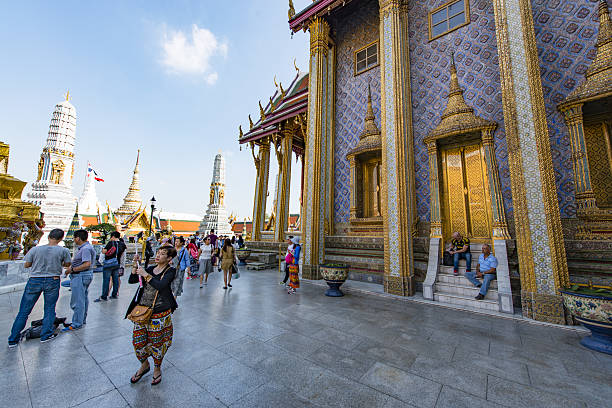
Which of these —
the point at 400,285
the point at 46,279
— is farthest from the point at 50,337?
the point at 400,285

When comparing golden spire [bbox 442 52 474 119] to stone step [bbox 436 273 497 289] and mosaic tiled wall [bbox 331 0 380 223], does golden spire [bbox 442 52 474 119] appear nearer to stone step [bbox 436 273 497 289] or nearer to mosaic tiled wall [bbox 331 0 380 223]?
mosaic tiled wall [bbox 331 0 380 223]

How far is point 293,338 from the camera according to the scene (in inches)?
143

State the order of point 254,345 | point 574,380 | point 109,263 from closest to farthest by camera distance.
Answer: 1. point 574,380
2. point 254,345
3. point 109,263

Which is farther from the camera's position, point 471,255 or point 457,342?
point 471,255

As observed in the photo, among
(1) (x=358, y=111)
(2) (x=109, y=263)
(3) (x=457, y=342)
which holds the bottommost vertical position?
(3) (x=457, y=342)

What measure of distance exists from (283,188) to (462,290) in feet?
31.4

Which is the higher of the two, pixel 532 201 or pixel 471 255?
pixel 532 201

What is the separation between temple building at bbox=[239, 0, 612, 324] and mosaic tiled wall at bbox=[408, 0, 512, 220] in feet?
0.12

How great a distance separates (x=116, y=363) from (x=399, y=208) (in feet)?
20.7

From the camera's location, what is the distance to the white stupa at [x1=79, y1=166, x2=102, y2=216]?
30569mm

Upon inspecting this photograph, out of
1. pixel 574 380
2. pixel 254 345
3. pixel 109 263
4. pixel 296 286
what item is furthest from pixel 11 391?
pixel 574 380

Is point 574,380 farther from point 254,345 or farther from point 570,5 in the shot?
point 570,5

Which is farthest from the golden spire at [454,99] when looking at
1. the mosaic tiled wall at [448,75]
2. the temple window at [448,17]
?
the temple window at [448,17]

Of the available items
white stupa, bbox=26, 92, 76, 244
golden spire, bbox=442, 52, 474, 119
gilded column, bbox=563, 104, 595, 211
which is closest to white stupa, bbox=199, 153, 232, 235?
white stupa, bbox=26, 92, 76, 244
